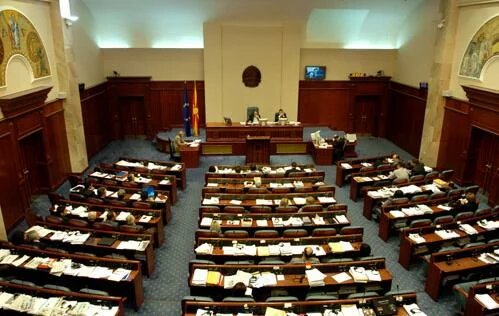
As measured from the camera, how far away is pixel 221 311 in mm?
6645

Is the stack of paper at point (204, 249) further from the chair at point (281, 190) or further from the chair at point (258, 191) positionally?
the chair at point (281, 190)

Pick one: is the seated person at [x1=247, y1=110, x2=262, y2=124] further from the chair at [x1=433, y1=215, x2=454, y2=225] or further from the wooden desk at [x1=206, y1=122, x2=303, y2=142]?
the chair at [x1=433, y1=215, x2=454, y2=225]

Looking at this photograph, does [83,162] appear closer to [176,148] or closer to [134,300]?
A: [176,148]

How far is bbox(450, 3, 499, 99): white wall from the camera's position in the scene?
1235 cm

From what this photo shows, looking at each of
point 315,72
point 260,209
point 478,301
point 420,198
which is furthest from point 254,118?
point 478,301

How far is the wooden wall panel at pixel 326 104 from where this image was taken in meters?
20.3

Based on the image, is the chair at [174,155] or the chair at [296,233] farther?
the chair at [174,155]

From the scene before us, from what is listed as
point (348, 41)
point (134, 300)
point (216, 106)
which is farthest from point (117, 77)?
point (134, 300)

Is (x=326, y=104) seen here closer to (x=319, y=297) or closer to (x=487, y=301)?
(x=487, y=301)

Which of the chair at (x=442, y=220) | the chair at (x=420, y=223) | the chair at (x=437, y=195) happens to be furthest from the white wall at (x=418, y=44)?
the chair at (x=420, y=223)

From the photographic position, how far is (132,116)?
Result: 799 inches

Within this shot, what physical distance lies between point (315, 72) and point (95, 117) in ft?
35.5

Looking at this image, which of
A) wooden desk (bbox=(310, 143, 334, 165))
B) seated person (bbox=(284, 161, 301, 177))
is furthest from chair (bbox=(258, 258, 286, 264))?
wooden desk (bbox=(310, 143, 334, 165))

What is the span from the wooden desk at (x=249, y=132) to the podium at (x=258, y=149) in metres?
1.03
